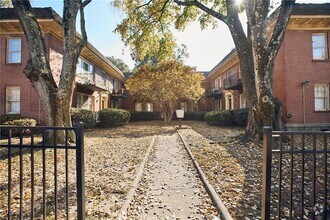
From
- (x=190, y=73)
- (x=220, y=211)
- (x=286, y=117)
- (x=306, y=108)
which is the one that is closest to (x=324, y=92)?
(x=306, y=108)

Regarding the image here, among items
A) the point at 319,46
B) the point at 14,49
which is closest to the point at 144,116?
the point at 14,49

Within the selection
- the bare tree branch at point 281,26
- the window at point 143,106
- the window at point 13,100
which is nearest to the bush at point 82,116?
the window at point 13,100

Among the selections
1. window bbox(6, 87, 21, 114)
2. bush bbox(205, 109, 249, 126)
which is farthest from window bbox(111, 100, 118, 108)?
window bbox(6, 87, 21, 114)

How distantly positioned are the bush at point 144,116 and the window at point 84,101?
7.64 m

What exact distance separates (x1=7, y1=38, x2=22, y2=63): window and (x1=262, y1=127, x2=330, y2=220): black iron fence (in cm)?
1467

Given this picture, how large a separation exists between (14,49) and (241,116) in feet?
49.6

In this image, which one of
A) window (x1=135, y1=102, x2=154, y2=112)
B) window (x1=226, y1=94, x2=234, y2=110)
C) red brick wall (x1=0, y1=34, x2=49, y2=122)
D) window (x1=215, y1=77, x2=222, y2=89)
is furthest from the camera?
window (x1=135, y1=102, x2=154, y2=112)

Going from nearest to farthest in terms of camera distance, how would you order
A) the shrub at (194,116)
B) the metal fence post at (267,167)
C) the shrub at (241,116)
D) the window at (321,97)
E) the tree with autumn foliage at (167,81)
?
the metal fence post at (267,167), the window at (321,97), the shrub at (241,116), the tree with autumn foliage at (167,81), the shrub at (194,116)

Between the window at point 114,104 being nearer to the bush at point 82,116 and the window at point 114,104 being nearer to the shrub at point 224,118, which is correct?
the bush at point 82,116

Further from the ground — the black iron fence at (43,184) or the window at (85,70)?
the window at (85,70)

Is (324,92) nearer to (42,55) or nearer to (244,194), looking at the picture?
(244,194)

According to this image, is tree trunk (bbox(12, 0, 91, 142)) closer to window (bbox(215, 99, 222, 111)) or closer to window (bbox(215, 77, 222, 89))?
window (bbox(215, 77, 222, 89))

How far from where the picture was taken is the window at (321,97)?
14180 mm

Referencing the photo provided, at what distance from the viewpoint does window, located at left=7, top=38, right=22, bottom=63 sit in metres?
13.9
